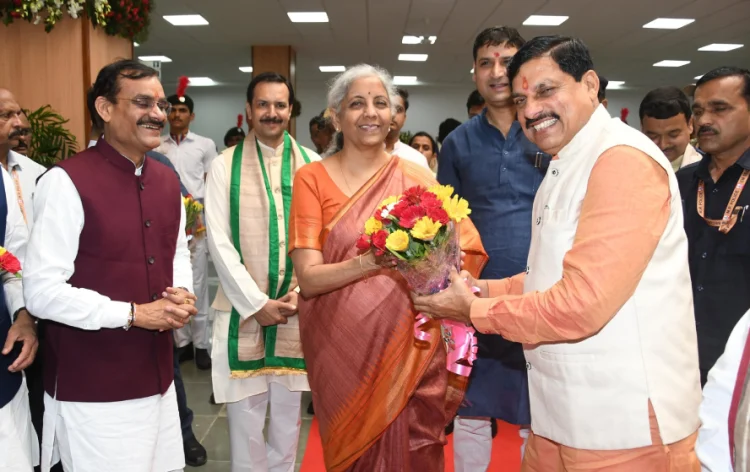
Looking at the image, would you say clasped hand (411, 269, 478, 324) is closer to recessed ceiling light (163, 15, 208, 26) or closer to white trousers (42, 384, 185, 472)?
white trousers (42, 384, 185, 472)

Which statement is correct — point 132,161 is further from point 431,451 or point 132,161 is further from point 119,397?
point 431,451

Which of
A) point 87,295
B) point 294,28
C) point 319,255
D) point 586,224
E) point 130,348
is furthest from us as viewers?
point 294,28

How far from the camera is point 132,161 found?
215 centimetres

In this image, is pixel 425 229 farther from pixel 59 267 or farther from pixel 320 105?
pixel 320 105

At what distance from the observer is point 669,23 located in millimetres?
10812

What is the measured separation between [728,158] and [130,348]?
89.2 inches

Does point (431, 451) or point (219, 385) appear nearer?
point (431, 451)

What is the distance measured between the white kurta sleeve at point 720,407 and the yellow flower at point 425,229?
80 cm

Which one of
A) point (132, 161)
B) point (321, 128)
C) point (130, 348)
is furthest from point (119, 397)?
point (321, 128)

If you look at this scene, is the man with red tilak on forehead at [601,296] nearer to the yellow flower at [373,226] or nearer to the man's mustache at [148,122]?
the yellow flower at [373,226]

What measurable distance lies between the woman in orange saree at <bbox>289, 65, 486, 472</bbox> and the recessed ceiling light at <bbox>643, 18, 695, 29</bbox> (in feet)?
33.0

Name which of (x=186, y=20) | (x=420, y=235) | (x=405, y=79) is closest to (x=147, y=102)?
(x=420, y=235)

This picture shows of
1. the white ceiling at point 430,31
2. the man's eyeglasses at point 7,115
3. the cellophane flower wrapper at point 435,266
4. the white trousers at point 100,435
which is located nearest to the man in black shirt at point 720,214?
the cellophane flower wrapper at point 435,266

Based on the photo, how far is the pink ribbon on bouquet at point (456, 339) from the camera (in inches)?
85.9
